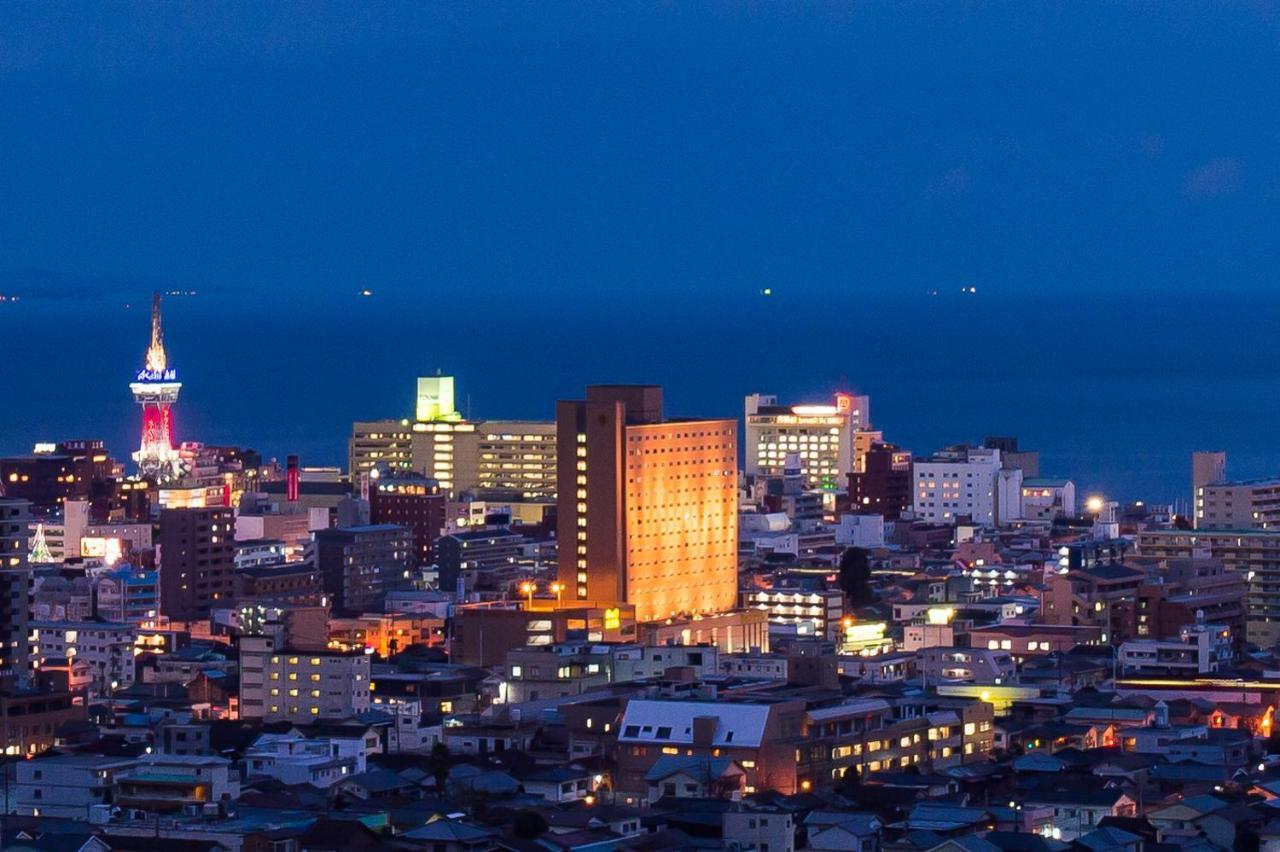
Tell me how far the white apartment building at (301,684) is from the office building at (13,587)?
2.84 m

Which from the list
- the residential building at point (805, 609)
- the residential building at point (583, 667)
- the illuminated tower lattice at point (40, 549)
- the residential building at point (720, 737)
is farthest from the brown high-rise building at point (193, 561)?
the residential building at point (720, 737)

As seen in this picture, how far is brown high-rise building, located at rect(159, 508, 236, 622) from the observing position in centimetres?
4206

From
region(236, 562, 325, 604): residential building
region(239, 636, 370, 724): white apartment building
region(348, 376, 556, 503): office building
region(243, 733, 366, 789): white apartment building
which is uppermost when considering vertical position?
region(348, 376, 556, 503): office building

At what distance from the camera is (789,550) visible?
47500 mm

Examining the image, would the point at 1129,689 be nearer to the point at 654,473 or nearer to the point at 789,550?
the point at 654,473

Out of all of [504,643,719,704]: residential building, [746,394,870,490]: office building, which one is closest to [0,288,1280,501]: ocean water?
[746,394,870,490]: office building

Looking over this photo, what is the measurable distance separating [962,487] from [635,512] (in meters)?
16.1

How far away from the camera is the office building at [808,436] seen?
63000 millimetres

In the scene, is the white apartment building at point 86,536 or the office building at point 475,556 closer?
the office building at point 475,556

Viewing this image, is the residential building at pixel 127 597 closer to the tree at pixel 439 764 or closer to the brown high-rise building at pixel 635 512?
the brown high-rise building at pixel 635 512

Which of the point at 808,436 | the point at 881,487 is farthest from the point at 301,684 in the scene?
the point at 808,436

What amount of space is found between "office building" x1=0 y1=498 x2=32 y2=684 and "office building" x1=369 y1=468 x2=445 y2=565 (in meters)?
17.4

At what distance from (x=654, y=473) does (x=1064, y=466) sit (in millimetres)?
30823

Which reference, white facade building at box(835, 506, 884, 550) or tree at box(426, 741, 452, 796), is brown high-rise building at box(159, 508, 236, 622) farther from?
tree at box(426, 741, 452, 796)
